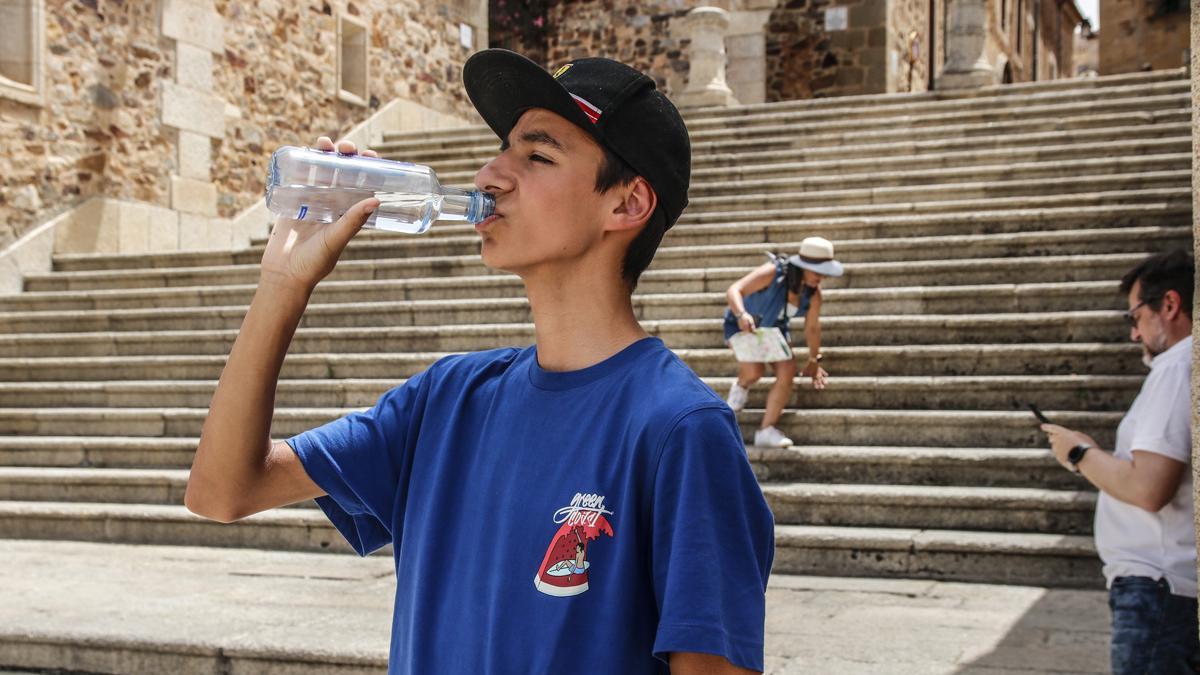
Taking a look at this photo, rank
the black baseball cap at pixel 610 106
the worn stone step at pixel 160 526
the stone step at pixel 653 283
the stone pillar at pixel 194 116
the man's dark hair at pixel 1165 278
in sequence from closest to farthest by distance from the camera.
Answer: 1. the black baseball cap at pixel 610 106
2. the man's dark hair at pixel 1165 278
3. the worn stone step at pixel 160 526
4. the stone step at pixel 653 283
5. the stone pillar at pixel 194 116

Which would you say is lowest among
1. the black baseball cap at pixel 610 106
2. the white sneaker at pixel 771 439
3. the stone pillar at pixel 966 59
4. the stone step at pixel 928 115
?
the white sneaker at pixel 771 439

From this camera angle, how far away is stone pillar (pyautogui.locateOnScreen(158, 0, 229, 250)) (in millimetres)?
12055

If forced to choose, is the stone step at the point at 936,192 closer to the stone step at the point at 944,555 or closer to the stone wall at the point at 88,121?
the stone step at the point at 944,555

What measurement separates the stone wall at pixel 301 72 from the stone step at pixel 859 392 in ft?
15.4

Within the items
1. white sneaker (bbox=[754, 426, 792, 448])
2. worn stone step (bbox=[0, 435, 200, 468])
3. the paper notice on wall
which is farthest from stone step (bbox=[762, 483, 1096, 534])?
the paper notice on wall

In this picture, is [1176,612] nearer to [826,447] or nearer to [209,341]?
[826,447]

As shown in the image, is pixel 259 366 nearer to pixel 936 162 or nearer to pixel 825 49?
pixel 936 162

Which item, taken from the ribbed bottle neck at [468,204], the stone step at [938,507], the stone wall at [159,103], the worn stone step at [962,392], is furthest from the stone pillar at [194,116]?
the ribbed bottle neck at [468,204]

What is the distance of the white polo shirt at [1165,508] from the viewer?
2.85m

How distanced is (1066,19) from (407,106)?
2789 cm

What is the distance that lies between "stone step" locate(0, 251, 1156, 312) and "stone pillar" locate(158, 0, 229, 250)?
1984mm

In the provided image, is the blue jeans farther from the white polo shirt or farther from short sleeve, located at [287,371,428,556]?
short sleeve, located at [287,371,428,556]

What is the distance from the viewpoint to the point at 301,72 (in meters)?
14.0

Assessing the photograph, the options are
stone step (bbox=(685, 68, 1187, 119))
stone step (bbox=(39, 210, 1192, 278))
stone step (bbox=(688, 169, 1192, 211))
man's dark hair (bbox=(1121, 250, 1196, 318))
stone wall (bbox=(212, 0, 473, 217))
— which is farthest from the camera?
stone wall (bbox=(212, 0, 473, 217))
